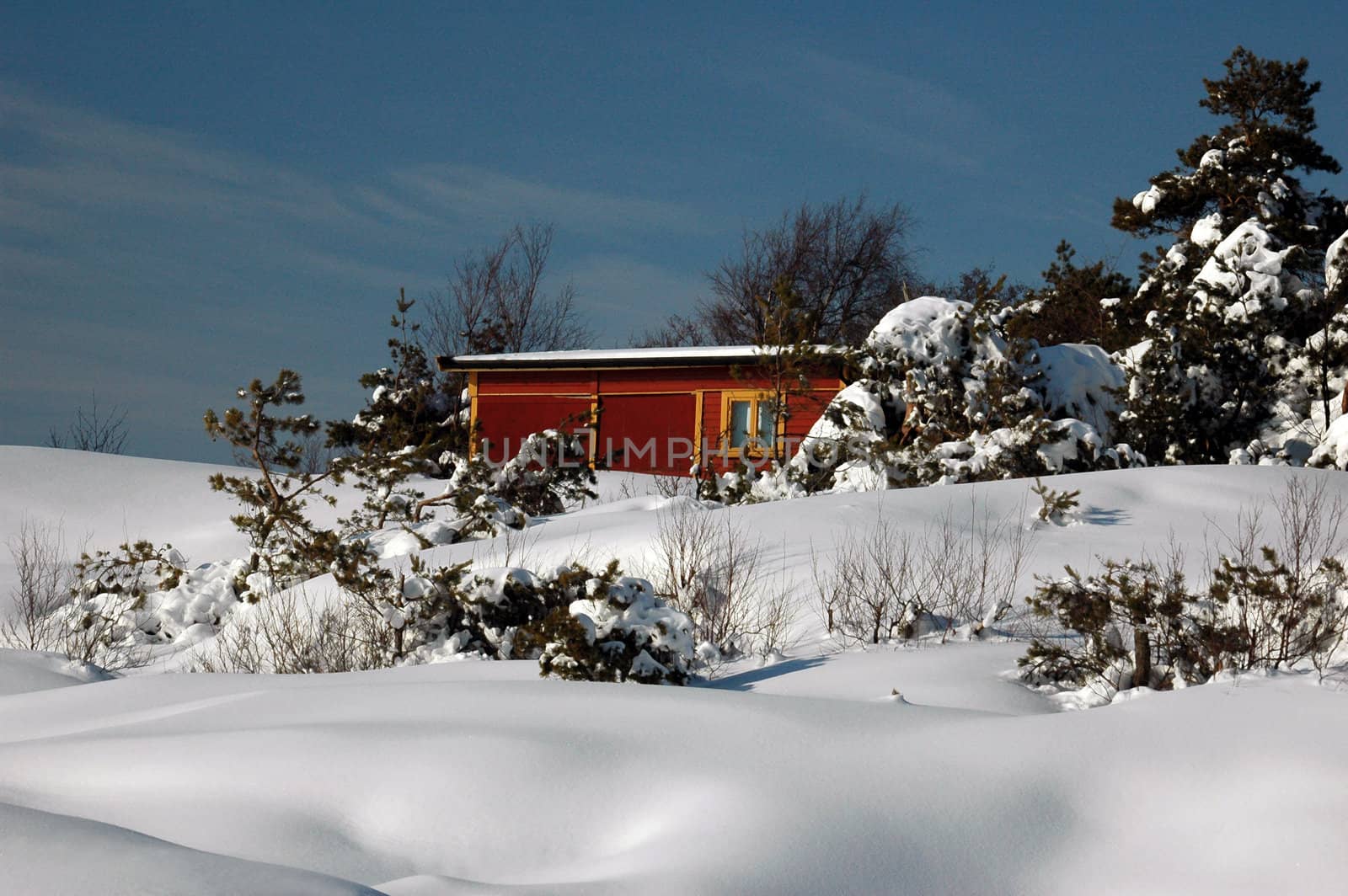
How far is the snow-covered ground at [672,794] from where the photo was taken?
10.1ft

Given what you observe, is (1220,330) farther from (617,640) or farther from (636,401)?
(617,640)

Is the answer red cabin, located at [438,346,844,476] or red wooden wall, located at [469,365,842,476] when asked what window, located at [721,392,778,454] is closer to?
red cabin, located at [438,346,844,476]

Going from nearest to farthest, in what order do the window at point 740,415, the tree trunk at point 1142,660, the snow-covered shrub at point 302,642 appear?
the tree trunk at point 1142,660 < the snow-covered shrub at point 302,642 < the window at point 740,415

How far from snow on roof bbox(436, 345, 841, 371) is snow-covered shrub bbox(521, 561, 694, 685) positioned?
14.2m

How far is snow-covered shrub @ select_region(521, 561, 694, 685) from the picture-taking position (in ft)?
20.1

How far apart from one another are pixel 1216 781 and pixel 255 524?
9299 millimetres

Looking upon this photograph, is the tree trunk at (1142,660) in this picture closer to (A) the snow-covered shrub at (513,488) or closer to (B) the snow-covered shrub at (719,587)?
(B) the snow-covered shrub at (719,587)

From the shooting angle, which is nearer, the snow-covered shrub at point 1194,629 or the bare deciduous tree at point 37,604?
the snow-covered shrub at point 1194,629

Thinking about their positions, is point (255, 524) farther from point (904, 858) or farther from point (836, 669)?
point (904, 858)

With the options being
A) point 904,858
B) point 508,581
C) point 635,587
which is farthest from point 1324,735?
point 508,581

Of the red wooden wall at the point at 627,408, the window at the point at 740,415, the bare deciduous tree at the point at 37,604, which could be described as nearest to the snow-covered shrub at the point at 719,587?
the bare deciduous tree at the point at 37,604

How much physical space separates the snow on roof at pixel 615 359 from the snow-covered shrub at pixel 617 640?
14.2m

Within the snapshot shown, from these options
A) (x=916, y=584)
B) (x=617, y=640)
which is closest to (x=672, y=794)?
(x=617, y=640)

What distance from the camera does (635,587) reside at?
256 inches
